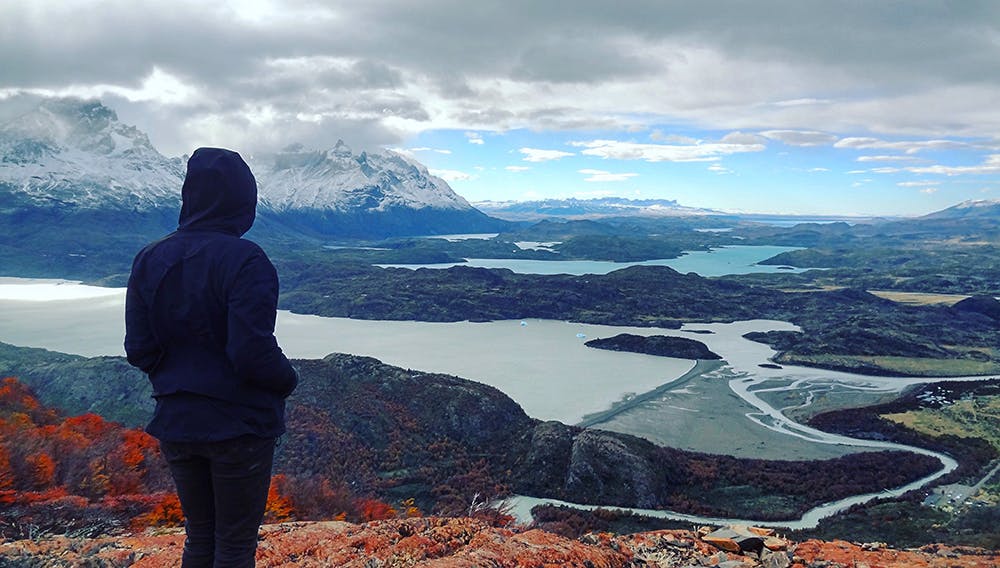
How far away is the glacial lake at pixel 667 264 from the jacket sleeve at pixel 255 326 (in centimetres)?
11124

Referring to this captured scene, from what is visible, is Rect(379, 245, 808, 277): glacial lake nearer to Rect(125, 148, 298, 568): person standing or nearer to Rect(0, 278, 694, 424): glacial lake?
Rect(0, 278, 694, 424): glacial lake

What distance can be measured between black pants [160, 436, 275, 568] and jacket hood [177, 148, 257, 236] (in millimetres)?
971

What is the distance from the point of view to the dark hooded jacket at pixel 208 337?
8.98 feet

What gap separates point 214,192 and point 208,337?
2.22 ft

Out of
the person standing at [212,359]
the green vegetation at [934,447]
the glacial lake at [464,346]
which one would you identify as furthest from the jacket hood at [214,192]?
the glacial lake at [464,346]

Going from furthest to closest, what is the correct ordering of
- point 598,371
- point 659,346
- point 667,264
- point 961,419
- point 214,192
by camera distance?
point 667,264, point 659,346, point 598,371, point 961,419, point 214,192

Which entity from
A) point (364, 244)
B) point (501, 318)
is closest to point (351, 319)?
point (501, 318)

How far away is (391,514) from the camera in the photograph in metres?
15.4

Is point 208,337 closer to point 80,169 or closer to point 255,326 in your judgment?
point 255,326

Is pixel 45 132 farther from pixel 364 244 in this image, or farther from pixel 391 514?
pixel 391 514

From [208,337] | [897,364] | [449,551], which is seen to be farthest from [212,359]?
[897,364]

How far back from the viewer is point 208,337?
2.80 metres

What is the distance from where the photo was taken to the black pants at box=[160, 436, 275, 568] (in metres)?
2.82

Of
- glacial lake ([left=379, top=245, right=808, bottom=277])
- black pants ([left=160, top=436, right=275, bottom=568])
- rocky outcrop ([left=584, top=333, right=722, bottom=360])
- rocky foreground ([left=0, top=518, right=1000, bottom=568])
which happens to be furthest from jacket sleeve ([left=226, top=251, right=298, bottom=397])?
glacial lake ([left=379, top=245, right=808, bottom=277])
